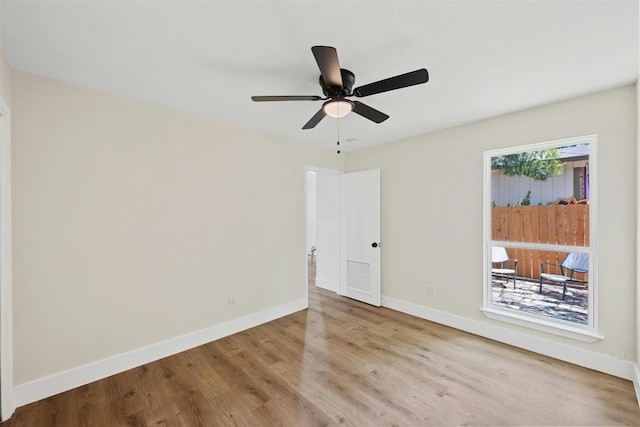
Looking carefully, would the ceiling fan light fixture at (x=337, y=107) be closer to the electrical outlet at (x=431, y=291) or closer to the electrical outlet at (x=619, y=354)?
the electrical outlet at (x=431, y=291)

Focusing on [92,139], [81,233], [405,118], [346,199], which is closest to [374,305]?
[346,199]

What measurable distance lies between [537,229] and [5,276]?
452 cm

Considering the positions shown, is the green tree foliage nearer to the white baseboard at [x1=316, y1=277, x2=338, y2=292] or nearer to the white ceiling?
the white ceiling

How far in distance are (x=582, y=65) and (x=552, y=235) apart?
1.56 m

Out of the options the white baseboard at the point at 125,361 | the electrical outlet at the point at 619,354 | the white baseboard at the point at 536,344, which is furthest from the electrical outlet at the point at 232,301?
the electrical outlet at the point at 619,354

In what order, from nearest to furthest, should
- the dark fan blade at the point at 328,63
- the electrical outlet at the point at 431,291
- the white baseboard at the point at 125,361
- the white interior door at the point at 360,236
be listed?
the dark fan blade at the point at 328,63, the white baseboard at the point at 125,361, the electrical outlet at the point at 431,291, the white interior door at the point at 360,236

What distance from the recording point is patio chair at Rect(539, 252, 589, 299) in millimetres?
2572

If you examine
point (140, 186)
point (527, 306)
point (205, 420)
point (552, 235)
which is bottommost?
point (205, 420)

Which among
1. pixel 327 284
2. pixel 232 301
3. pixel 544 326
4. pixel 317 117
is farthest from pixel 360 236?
pixel 317 117

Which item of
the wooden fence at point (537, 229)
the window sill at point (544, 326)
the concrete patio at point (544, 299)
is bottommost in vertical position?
the window sill at point (544, 326)

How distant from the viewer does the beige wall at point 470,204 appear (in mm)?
2291

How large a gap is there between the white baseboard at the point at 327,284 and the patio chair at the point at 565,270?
115 inches

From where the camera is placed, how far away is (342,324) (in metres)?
3.44

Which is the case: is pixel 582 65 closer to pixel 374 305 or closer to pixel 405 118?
pixel 405 118
